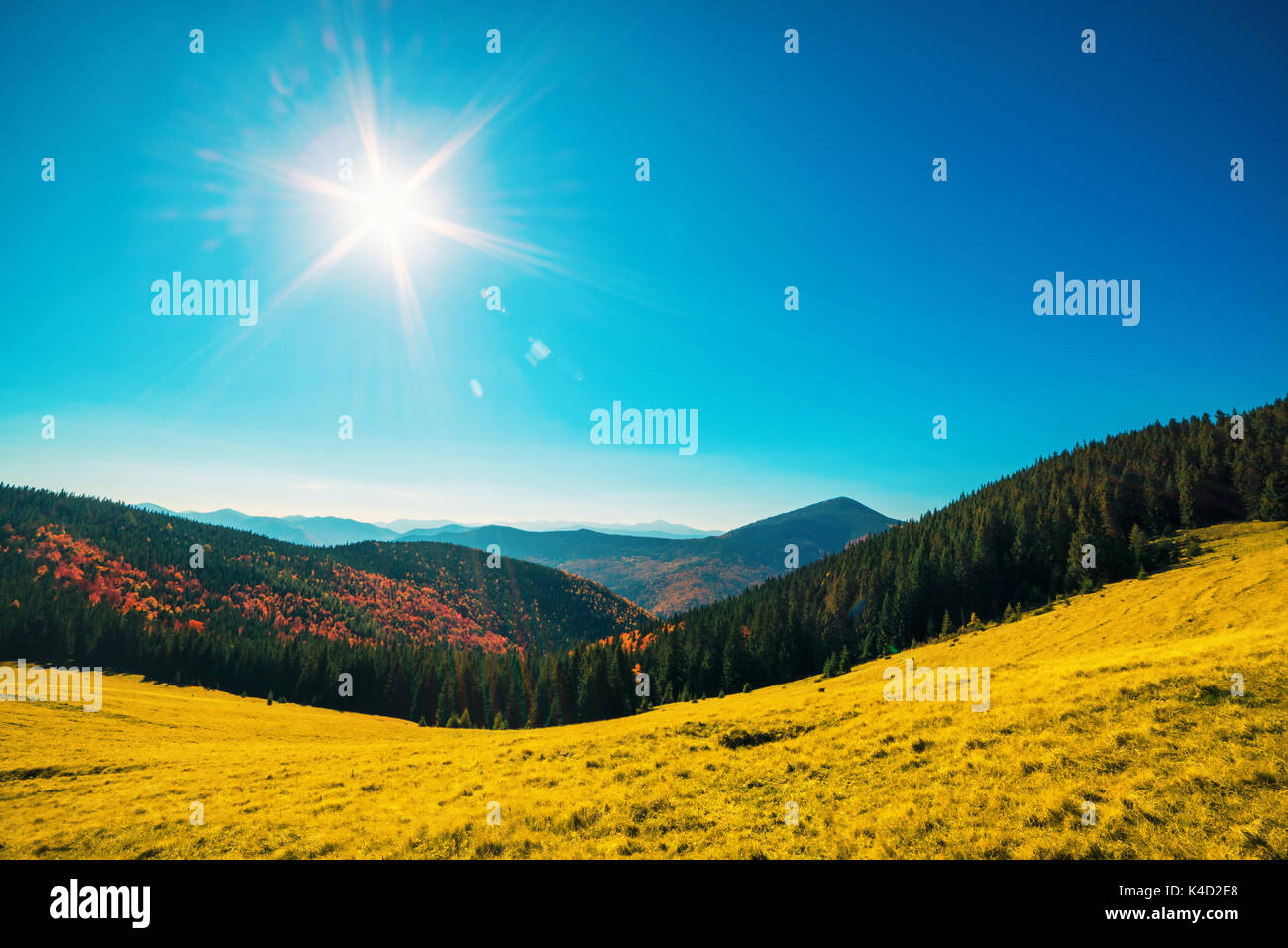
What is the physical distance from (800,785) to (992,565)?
92.7m

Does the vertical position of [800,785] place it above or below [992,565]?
below

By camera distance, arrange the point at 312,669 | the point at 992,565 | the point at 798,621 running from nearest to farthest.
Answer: the point at 992,565 → the point at 798,621 → the point at 312,669

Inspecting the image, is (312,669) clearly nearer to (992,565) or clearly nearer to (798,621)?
(798,621)

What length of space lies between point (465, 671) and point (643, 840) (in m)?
102

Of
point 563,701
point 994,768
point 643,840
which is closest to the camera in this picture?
point 643,840

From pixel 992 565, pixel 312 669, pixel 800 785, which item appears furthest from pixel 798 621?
pixel 312 669

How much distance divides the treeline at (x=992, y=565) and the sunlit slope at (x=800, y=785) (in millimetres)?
54961

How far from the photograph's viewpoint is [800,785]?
61.3 feet

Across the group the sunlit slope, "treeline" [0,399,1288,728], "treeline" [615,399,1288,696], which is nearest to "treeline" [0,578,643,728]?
"treeline" [0,399,1288,728]

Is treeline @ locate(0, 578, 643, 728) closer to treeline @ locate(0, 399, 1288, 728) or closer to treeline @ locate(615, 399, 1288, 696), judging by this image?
treeline @ locate(0, 399, 1288, 728)

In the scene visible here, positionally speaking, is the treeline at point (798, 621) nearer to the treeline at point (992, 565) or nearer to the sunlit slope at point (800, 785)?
the treeline at point (992, 565)

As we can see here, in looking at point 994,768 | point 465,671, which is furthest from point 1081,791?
point 465,671
